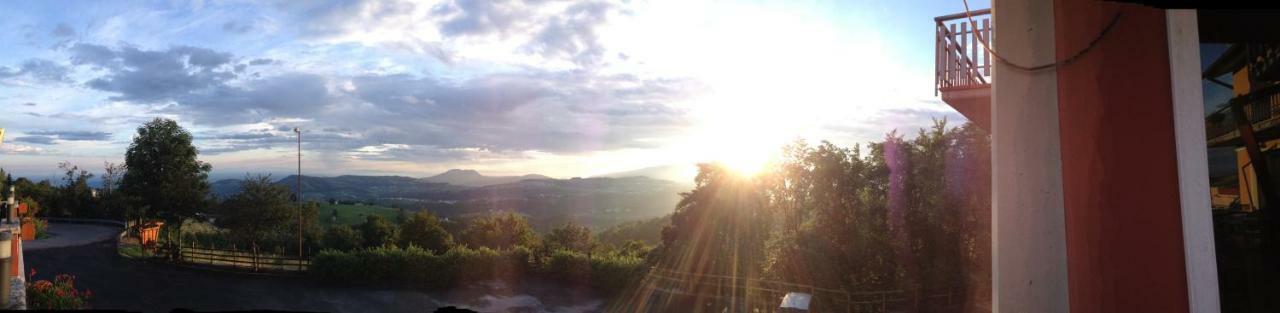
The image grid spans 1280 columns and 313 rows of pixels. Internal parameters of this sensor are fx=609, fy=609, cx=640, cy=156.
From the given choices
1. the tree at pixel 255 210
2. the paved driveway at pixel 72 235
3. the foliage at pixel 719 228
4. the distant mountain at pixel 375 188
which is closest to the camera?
the foliage at pixel 719 228

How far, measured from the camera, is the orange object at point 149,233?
24.4 metres

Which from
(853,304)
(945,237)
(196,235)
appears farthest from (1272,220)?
(196,235)

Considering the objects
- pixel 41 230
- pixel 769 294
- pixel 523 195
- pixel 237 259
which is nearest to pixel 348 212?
pixel 523 195

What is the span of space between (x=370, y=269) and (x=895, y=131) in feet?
48.7

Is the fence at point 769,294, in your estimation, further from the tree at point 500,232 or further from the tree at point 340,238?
the tree at point 340,238

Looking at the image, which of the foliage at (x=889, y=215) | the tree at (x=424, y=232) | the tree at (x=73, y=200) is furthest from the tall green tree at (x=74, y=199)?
the foliage at (x=889, y=215)

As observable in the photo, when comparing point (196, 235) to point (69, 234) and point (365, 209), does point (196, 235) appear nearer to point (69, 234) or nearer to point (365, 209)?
point (69, 234)

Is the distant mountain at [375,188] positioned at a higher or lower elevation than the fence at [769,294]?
higher

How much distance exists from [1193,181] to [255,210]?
27.7 m

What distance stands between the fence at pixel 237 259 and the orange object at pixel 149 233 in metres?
2.42

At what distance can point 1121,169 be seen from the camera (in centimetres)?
230

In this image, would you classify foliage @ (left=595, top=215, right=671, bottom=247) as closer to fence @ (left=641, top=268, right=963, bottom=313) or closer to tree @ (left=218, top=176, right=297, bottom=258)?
tree @ (left=218, top=176, right=297, bottom=258)

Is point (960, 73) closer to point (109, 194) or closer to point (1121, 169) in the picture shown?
point (1121, 169)

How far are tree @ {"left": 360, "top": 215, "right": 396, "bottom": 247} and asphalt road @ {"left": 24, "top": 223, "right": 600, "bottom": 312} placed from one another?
8.82 meters
